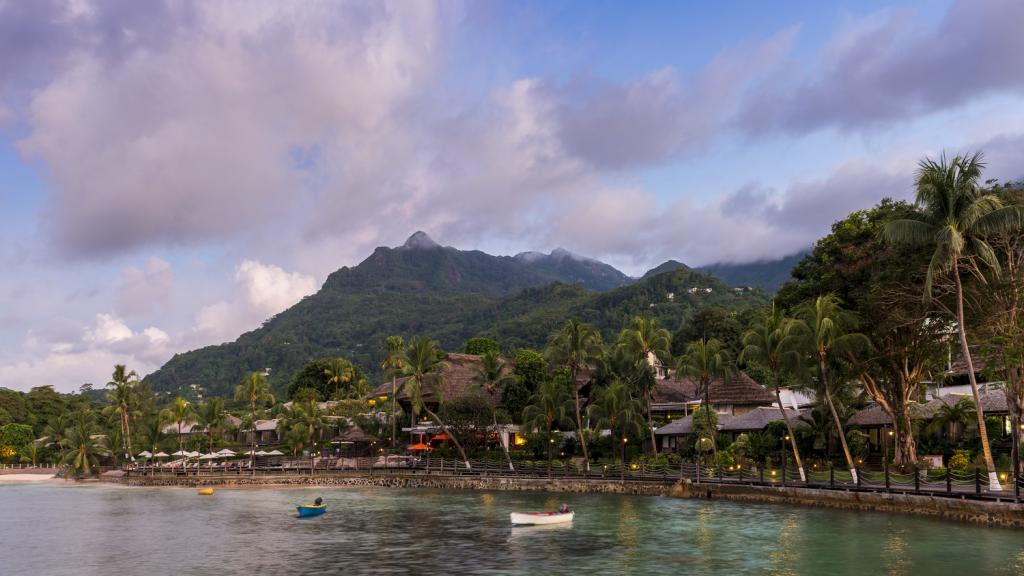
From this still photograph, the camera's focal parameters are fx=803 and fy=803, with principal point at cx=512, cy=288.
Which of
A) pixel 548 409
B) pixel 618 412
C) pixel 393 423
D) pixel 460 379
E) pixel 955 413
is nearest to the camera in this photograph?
pixel 955 413

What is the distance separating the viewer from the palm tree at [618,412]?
6631 centimetres

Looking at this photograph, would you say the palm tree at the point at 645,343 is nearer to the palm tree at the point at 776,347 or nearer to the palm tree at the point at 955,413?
the palm tree at the point at 776,347

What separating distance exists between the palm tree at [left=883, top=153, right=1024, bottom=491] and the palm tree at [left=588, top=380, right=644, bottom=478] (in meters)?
31.4

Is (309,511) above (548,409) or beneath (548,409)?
beneath

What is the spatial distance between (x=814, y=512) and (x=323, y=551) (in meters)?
25.6

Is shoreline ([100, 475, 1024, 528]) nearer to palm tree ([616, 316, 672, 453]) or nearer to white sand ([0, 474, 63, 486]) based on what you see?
white sand ([0, 474, 63, 486])

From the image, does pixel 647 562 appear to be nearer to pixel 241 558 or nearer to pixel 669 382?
pixel 241 558

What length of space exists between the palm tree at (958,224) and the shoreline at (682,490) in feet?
7.42

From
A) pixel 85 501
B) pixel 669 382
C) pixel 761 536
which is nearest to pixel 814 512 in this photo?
pixel 761 536

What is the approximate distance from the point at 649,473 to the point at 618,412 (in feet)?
27.9

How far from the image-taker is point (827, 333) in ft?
149

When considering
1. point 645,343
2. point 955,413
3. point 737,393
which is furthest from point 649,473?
point 955,413

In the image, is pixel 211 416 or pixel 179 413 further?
pixel 179 413

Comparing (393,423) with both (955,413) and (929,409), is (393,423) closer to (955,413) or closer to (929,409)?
(929,409)
